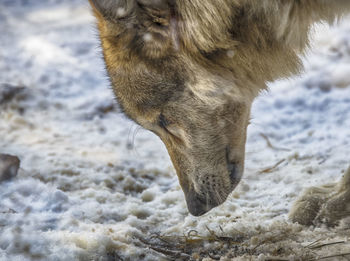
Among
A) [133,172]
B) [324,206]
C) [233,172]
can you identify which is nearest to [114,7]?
[233,172]

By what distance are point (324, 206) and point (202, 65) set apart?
1.17m

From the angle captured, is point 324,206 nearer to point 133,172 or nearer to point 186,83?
point 186,83

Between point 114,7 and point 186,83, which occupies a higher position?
point 114,7

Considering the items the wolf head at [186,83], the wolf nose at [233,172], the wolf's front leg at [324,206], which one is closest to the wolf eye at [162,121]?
the wolf head at [186,83]

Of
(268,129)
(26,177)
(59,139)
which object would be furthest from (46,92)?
(268,129)

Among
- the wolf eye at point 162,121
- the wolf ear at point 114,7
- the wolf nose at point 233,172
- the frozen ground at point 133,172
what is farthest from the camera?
the wolf nose at point 233,172

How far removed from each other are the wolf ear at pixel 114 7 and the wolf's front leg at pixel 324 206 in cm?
159

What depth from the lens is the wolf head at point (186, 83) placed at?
2256 millimetres

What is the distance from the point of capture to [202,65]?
2449mm

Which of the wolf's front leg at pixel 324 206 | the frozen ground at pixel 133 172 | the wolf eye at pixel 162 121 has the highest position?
the wolf's front leg at pixel 324 206

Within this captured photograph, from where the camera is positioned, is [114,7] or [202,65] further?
[202,65]

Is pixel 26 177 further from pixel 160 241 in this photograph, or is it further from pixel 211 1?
pixel 211 1

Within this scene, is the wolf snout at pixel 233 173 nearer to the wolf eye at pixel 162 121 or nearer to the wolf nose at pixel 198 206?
the wolf nose at pixel 198 206

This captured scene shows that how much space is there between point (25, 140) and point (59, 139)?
1.01ft
